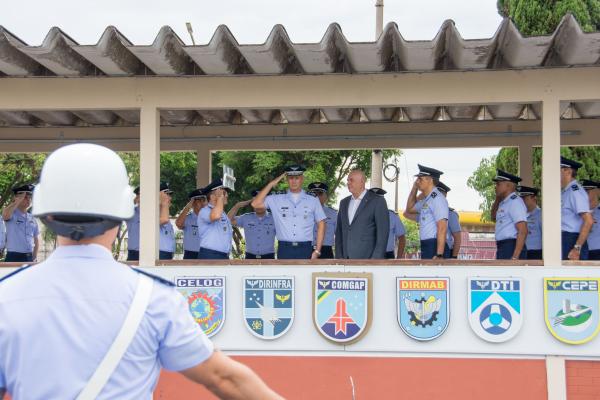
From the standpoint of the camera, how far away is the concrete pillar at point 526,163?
9.73 meters

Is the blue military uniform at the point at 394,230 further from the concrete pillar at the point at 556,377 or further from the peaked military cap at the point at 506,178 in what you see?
the concrete pillar at the point at 556,377

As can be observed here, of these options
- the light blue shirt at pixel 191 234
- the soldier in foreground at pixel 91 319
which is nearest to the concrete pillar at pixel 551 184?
the light blue shirt at pixel 191 234

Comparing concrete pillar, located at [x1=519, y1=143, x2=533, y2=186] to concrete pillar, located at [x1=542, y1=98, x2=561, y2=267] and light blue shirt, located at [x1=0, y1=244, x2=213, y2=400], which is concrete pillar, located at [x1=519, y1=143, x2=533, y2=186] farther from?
light blue shirt, located at [x1=0, y1=244, x2=213, y2=400]

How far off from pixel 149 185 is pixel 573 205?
12.5 feet

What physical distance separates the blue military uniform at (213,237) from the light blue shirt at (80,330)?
585 cm

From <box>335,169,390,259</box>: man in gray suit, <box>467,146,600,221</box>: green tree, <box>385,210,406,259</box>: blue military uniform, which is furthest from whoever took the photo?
<box>467,146,600,221</box>: green tree

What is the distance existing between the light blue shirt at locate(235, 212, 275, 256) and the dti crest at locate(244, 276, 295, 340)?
2.15m

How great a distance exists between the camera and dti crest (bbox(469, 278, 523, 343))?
6453 millimetres

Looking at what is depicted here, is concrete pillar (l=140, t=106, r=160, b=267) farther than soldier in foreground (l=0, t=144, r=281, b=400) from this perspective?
Yes

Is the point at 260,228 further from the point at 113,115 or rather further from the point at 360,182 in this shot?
the point at 113,115

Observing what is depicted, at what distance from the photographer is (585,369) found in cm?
642

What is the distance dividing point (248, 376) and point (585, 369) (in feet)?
16.6

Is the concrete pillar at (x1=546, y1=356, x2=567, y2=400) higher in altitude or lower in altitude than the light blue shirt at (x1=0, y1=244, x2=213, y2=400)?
lower

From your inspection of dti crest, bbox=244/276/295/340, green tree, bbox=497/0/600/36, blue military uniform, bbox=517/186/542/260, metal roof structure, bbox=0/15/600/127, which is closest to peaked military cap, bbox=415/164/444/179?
blue military uniform, bbox=517/186/542/260
